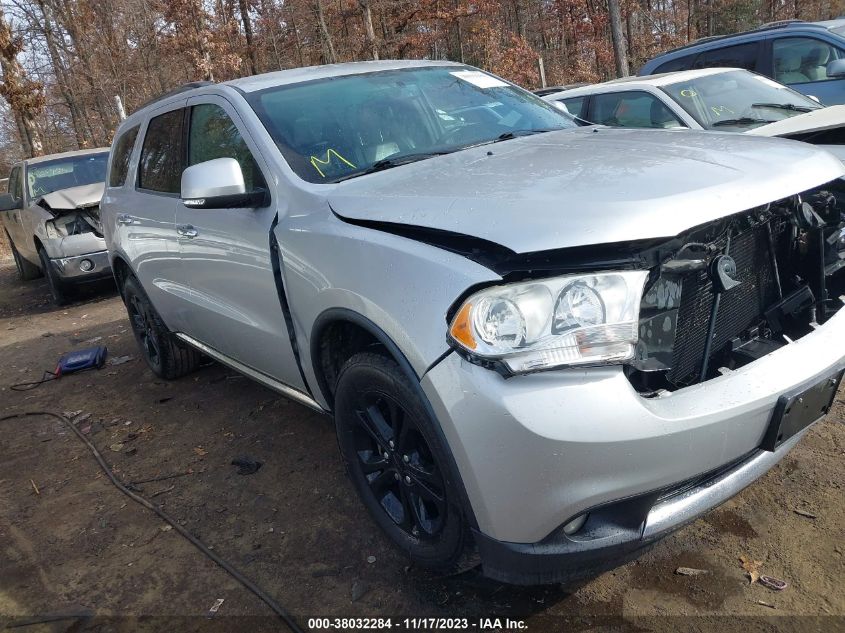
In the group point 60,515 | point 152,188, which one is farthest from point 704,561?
point 152,188

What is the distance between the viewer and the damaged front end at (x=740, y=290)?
2.00 meters

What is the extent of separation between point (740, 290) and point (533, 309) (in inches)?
34.1

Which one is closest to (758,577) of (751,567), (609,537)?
(751,567)

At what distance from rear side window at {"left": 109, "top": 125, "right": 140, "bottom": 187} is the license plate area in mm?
4196

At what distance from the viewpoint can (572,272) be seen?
1.85 metres

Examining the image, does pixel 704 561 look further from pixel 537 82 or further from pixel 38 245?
pixel 537 82

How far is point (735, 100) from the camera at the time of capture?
6.07 metres

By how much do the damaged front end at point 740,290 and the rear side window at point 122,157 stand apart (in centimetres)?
385

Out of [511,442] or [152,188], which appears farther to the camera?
[152,188]

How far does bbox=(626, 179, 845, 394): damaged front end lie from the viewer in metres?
2.00

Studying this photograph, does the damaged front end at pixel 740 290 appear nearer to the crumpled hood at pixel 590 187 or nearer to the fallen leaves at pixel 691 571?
the crumpled hood at pixel 590 187

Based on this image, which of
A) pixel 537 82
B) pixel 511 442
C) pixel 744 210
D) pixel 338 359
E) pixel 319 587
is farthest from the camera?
pixel 537 82

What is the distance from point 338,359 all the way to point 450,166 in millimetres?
875

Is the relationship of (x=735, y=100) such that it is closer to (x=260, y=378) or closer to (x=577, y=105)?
(x=577, y=105)
